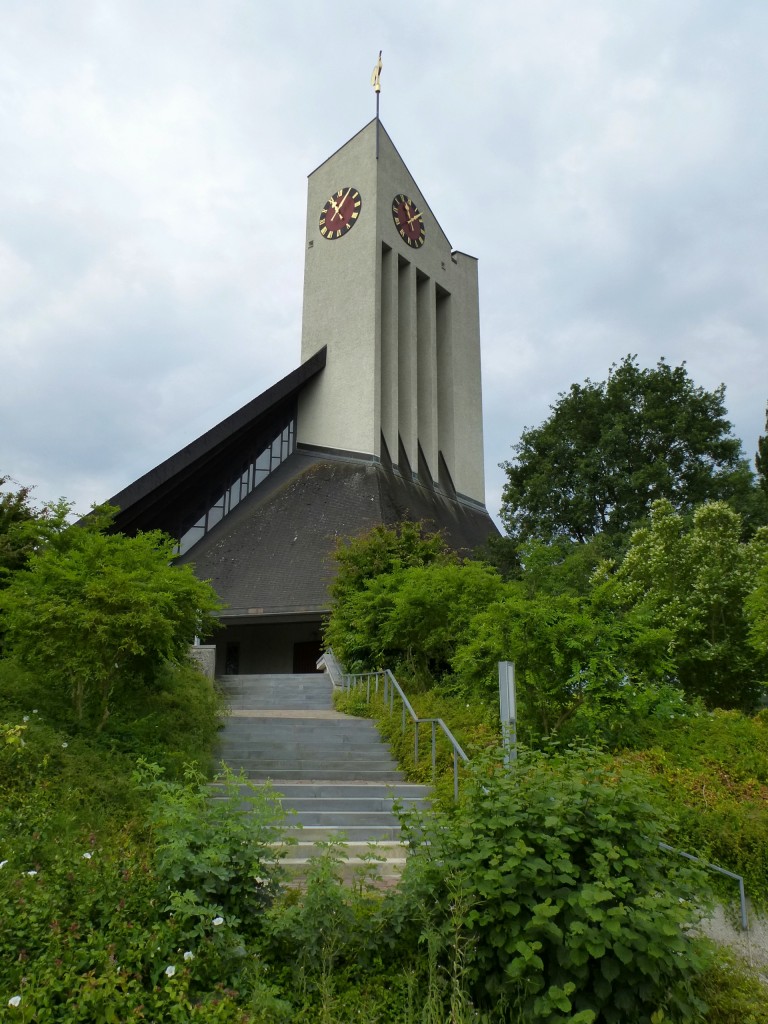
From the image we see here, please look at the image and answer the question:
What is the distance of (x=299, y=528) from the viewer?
2056cm

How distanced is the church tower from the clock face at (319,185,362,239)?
0.20 feet

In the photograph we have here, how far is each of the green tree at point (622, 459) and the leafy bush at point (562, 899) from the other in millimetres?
20127

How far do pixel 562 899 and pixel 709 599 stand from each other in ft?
38.1

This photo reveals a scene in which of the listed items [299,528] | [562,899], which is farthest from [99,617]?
[299,528]

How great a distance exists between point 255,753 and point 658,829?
5.92m

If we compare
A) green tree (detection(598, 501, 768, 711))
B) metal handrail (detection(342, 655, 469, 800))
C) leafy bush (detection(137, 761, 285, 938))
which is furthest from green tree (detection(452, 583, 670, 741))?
green tree (detection(598, 501, 768, 711))

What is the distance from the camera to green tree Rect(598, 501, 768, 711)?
44.7 ft

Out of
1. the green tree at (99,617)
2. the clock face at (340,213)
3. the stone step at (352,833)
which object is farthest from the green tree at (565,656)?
the clock face at (340,213)

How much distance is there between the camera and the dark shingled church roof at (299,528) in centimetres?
1891

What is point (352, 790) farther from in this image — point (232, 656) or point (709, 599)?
point (232, 656)

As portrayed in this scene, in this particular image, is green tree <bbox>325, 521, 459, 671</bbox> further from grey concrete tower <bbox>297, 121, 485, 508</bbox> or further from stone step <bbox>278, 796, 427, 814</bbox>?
grey concrete tower <bbox>297, 121, 485, 508</bbox>

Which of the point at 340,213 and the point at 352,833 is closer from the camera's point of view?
the point at 352,833

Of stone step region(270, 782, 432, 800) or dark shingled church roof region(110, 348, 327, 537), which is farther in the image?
dark shingled church roof region(110, 348, 327, 537)

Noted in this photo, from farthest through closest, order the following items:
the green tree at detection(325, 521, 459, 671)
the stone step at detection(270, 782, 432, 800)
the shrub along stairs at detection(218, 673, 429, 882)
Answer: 1. the green tree at detection(325, 521, 459, 671)
2. the stone step at detection(270, 782, 432, 800)
3. the shrub along stairs at detection(218, 673, 429, 882)
